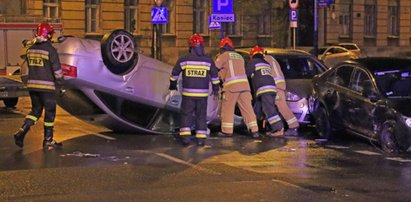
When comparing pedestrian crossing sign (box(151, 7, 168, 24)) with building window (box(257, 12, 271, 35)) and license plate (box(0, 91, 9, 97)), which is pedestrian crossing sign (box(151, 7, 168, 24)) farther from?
building window (box(257, 12, 271, 35))

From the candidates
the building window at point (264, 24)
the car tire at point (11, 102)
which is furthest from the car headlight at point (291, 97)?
the building window at point (264, 24)

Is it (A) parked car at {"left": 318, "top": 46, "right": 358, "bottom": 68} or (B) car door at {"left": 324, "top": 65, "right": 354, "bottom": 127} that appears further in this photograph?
(A) parked car at {"left": 318, "top": 46, "right": 358, "bottom": 68}

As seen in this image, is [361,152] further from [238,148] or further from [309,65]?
[309,65]

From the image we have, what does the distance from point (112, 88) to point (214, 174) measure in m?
3.12

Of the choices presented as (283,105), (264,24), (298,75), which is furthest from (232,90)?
(264,24)

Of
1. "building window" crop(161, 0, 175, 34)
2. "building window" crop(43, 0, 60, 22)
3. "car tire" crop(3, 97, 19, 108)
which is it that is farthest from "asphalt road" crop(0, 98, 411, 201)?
"building window" crop(161, 0, 175, 34)

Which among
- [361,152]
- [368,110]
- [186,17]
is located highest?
[186,17]

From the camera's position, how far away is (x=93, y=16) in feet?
106

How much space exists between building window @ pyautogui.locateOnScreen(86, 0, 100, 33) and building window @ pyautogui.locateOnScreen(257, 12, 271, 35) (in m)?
10.4

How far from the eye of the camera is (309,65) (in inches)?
530

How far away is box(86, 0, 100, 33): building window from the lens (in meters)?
32.2

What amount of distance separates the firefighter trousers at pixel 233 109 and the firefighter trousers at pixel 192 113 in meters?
0.97

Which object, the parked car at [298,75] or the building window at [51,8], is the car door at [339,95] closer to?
the parked car at [298,75]

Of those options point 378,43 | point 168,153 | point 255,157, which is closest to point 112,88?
point 168,153
